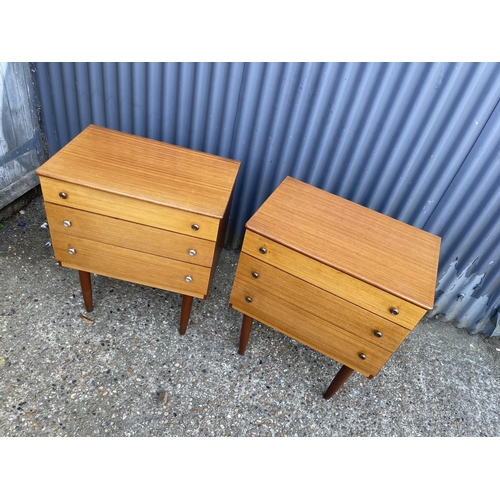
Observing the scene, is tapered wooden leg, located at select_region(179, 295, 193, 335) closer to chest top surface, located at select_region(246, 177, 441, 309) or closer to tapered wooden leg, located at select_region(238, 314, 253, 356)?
tapered wooden leg, located at select_region(238, 314, 253, 356)

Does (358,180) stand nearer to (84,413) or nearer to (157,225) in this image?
(157,225)

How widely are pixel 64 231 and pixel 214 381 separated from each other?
92cm

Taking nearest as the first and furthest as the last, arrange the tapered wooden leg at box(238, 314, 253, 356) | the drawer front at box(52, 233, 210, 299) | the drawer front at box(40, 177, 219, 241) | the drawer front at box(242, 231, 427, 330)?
the drawer front at box(242, 231, 427, 330) < the drawer front at box(40, 177, 219, 241) < the drawer front at box(52, 233, 210, 299) < the tapered wooden leg at box(238, 314, 253, 356)

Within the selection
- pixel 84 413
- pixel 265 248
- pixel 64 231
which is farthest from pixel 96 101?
pixel 84 413

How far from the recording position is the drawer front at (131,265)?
63.6 inches

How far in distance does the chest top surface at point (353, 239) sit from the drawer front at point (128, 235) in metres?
0.25

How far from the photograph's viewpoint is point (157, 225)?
1.52 metres

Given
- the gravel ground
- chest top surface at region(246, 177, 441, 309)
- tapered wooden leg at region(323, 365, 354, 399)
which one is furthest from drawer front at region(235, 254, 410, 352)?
the gravel ground

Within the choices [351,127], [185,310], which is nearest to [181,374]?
[185,310]

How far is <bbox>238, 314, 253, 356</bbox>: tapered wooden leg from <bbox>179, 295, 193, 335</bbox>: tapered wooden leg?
0.26 meters

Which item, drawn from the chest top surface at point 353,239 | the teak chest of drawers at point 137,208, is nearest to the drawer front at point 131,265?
the teak chest of drawers at point 137,208

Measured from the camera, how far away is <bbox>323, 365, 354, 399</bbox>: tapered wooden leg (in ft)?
5.49

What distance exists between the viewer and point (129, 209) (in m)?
1.49

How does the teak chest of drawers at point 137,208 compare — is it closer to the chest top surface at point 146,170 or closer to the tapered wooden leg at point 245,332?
the chest top surface at point 146,170
